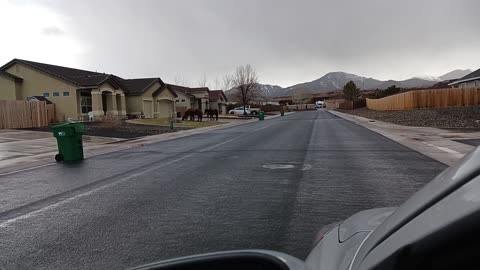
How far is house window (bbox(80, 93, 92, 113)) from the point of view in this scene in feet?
136

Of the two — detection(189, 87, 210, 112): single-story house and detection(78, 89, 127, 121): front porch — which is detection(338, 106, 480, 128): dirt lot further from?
detection(189, 87, 210, 112): single-story house

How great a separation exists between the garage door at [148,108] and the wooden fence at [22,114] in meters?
14.9

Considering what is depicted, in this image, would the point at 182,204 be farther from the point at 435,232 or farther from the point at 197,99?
the point at 197,99

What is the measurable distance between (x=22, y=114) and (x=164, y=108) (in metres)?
23.1

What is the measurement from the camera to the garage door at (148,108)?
5040cm

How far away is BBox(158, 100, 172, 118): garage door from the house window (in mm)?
12341

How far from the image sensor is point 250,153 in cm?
1432

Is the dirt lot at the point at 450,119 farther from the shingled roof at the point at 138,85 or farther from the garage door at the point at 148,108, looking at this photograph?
the shingled roof at the point at 138,85

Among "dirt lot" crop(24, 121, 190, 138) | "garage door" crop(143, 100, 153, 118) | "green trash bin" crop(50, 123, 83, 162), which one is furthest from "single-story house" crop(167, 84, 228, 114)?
"green trash bin" crop(50, 123, 83, 162)

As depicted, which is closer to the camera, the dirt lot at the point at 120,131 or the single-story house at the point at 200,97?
the dirt lot at the point at 120,131

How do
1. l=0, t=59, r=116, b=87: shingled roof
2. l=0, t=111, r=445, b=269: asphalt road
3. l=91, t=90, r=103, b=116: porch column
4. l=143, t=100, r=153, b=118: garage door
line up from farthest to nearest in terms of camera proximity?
l=143, t=100, r=153, b=118: garage door
l=91, t=90, r=103, b=116: porch column
l=0, t=59, r=116, b=87: shingled roof
l=0, t=111, r=445, b=269: asphalt road

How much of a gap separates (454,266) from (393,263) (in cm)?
18

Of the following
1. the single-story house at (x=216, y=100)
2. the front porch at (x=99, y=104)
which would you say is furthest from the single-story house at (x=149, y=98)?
the single-story house at (x=216, y=100)

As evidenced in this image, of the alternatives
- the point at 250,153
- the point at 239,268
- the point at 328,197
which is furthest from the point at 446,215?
the point at 250,153
